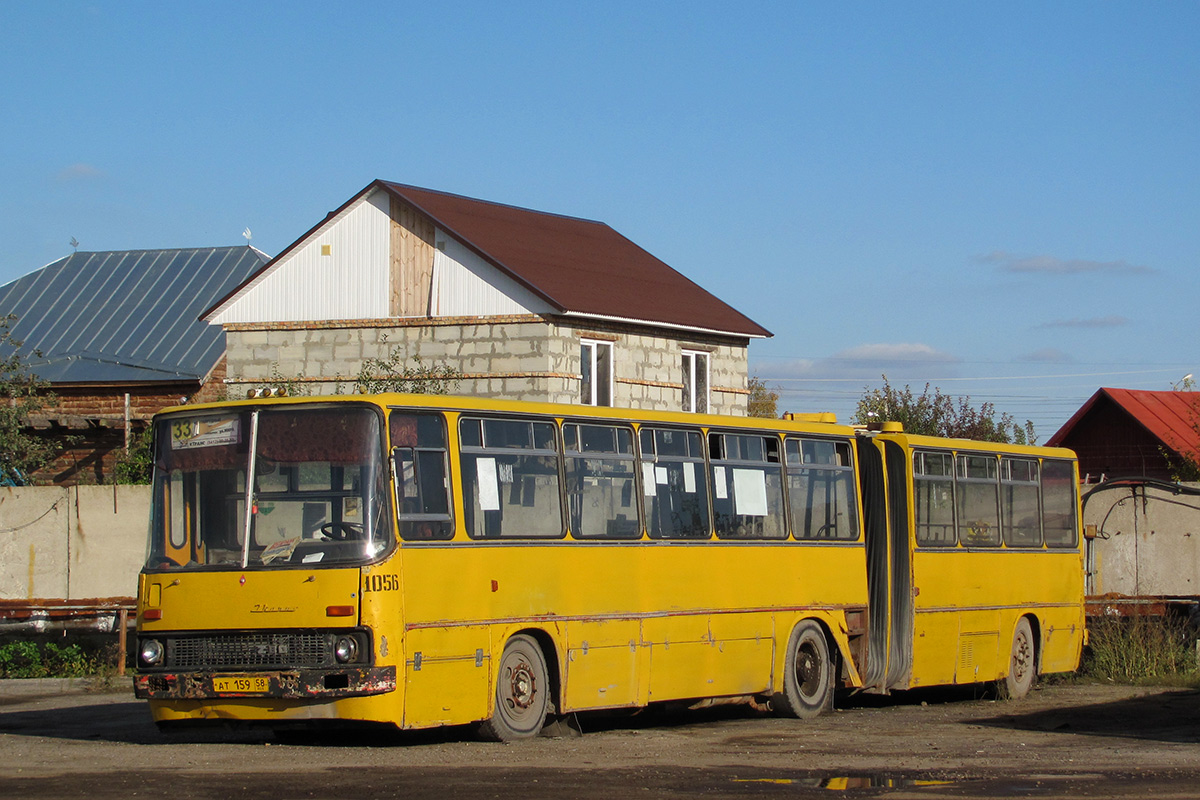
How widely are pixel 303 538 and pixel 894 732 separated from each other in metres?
5.57

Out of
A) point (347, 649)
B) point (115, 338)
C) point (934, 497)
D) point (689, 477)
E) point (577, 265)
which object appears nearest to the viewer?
point (347, 649)

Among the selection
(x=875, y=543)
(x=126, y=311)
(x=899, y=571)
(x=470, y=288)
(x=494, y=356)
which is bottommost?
(x=899, y=571)

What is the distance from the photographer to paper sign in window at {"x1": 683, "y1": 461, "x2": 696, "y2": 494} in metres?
15.1

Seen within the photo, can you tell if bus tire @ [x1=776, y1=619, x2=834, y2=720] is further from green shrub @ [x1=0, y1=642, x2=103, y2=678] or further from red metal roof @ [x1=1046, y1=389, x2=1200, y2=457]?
red metal roof @ [x1=1046, y1=389, x2=1200, y2=457]

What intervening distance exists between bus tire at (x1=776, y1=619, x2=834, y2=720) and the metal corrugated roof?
25544 mm

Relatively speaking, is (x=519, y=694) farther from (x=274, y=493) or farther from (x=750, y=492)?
(x=750, y=492)

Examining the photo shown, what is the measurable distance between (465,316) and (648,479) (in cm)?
1615

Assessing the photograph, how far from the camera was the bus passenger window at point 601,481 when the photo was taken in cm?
1385

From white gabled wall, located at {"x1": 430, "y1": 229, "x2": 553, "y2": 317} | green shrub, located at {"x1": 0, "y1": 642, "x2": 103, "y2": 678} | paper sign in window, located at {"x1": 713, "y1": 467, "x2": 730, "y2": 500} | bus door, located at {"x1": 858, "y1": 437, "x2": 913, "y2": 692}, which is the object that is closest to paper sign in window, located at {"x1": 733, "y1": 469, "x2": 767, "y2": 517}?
paper sign in window, located at {"x1": 713, "y1": 467, "x2": 730, "y2": 500}

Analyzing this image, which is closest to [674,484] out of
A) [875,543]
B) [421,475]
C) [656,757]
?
[421,475]

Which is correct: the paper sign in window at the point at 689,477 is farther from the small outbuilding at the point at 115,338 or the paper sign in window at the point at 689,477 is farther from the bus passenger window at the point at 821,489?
the small outbuilding at the point at 115,338

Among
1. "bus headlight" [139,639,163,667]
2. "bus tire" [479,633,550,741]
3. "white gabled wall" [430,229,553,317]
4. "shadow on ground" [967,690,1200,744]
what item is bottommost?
"shadow on ground" [967,690,1200,744]

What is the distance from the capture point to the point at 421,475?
1238 centimetres

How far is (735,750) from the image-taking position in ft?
41.8
